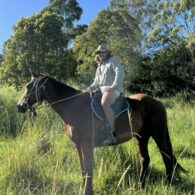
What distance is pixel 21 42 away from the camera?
22000mm

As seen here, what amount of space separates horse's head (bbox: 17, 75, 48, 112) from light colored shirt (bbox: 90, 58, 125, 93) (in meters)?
0.97

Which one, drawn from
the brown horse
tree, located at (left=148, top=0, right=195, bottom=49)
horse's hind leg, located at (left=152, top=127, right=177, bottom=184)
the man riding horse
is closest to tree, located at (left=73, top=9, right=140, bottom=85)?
tree, located at (left=148, top=0, right=195, bottom=49)

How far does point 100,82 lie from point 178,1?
1630 cm

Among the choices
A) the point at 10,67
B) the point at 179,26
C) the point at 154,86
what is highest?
the point at 179,26

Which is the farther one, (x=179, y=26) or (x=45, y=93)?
(x=179, y=26)

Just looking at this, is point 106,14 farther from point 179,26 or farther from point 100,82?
point 100,82

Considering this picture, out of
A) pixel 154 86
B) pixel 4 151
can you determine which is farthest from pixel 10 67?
pixel 4 151

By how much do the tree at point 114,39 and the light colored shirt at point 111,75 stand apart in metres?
16.0

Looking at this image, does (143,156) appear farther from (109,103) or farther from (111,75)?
(111,75)

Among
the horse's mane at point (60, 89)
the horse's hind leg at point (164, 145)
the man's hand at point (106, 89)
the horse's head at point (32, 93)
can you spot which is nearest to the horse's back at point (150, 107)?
the horse's hind leg at point (164, 145)

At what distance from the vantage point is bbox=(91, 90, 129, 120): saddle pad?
6332mm

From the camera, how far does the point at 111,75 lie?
21.3ft

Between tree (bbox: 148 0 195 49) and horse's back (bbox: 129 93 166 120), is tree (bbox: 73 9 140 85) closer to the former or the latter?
tree (bbox: 148 0 195 49)

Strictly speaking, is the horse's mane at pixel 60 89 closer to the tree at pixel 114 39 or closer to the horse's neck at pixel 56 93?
the horse's neck at pixel 56 93
